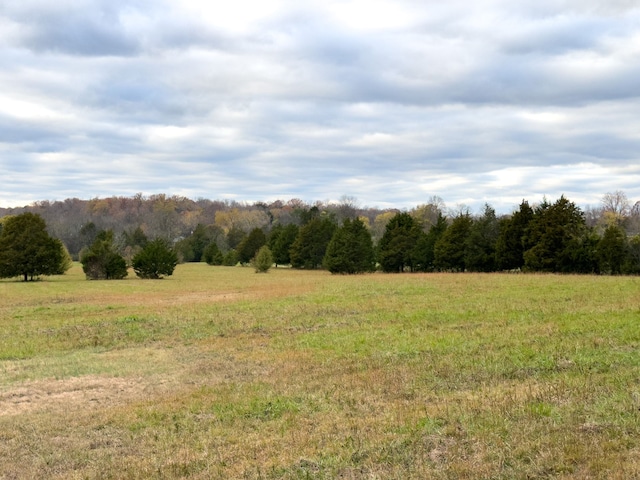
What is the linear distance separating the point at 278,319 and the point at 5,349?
956cm

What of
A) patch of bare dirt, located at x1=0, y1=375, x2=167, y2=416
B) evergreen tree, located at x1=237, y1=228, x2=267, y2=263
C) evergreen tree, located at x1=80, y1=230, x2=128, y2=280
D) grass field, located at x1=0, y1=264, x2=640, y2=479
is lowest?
patch of bare dirt, located at x1=0, y1=375, x2=167, y2=416

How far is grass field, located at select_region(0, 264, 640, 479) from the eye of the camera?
6.34m

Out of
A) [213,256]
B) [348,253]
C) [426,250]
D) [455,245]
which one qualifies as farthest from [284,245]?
[455,245]

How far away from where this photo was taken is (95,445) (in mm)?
8180

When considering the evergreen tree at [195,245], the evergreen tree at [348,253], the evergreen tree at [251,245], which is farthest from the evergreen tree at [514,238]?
the evergreen tree at [195,245]

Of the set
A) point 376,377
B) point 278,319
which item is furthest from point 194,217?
point 376,377

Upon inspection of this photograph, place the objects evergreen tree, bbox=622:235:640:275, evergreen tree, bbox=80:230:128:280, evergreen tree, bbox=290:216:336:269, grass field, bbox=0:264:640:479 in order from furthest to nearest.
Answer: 1. evergreen tree, bbox=290:216:336:269
2. evergreen tree, bbox=80:230:128:280
3. evergreen tree, bbox=622:235:640:275
4. grass field, bbox=0:264:640:479

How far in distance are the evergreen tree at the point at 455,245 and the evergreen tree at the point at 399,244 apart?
20.4ft

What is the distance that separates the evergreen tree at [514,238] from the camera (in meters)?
51.5

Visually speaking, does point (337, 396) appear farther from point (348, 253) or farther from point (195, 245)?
point (195, 245)

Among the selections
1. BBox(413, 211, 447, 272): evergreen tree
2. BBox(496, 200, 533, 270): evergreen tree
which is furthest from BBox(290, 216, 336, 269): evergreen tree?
BBox(496, 200, 533, 270): evergreen tree

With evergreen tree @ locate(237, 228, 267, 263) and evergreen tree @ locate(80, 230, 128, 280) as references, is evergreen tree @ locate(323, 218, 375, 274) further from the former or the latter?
evergreen tree @ locate(237, 228, 267, 263)

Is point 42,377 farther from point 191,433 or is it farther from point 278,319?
point 278,319

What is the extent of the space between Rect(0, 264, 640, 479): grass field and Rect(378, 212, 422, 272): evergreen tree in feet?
141
